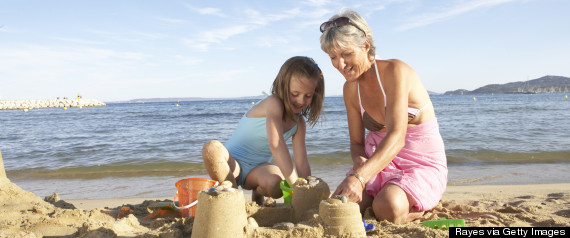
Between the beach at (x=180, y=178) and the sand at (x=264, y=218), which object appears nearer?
the sand at (x=264, y=218)

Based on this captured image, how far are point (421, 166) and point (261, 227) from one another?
151cm

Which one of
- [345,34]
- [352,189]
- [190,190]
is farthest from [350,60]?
[190,190]

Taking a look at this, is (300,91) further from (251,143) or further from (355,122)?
(251,143)

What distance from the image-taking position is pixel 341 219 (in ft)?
6.65

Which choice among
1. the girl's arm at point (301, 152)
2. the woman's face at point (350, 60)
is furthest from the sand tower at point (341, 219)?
the girl's arm at point (301, 152)

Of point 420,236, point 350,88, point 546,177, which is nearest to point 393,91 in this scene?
point 350,88

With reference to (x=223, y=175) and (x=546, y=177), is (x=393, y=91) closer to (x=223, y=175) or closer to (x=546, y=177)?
(x=223, y=175)

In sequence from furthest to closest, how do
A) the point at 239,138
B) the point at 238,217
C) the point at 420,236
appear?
1. the point at 239,138
2. the point at 420,236
3. the point at 238,217

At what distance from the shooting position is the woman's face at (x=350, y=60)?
8.76 feet

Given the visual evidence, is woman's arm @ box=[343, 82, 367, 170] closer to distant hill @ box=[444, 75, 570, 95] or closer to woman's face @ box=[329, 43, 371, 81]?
woman's face @ box=[329, 43, 371, 81]

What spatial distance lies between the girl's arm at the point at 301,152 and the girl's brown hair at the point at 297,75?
0.13 metres

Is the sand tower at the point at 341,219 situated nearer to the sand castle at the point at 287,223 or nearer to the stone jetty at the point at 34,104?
the sand castle at the point at 287,223

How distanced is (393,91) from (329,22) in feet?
2.27

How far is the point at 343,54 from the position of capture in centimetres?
269
